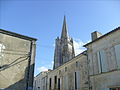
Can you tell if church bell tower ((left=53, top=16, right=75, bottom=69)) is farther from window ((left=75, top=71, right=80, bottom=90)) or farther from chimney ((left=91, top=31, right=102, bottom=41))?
chimney ((left=91, top=31, right=102, bottom=41))

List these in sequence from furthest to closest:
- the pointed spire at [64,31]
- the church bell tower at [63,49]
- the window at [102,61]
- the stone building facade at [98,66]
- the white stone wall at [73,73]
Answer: the pointed spire at [64,31]
the church bell tower at [63,49]
the white stone wall at [73,73]
the window at [102,61]
the stone building facade at [98,66]

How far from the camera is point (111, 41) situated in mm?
10812

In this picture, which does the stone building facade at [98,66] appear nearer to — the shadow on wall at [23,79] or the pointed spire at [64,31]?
the shadow on wall at [23,79]

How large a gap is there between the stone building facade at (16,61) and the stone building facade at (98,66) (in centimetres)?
555

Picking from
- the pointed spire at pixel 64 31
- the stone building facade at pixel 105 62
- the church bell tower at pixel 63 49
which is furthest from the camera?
the pointed spire at pixel 64 31

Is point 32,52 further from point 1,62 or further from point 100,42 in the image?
point 100,42

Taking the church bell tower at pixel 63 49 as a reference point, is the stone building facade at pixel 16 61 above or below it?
below

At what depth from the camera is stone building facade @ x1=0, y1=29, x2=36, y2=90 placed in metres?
9.54

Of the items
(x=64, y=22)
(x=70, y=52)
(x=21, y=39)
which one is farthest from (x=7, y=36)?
(x=64, y=22)

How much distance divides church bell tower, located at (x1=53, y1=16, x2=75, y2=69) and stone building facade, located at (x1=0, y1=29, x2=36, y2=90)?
37.7m

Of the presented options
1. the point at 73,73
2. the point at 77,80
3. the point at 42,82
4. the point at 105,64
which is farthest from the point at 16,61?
the point at 42,82

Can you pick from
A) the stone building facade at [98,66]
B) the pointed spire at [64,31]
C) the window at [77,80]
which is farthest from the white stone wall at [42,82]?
the pointed spire at [64,31]

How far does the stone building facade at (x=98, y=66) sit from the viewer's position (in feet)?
33.1

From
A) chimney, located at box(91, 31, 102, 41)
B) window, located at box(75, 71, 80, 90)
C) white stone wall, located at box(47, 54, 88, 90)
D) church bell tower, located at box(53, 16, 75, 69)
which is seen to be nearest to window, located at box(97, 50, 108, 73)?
chimney, located at box(91, 31, 102, 41)
